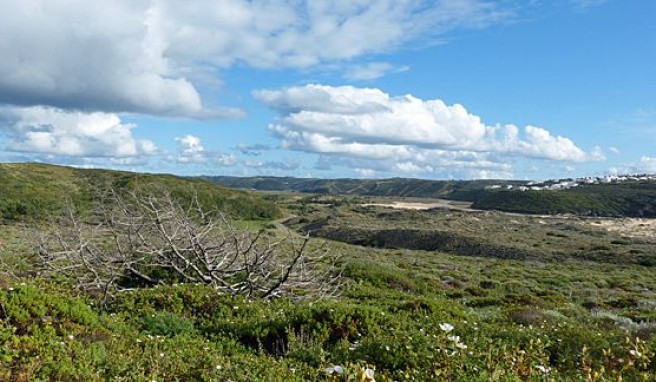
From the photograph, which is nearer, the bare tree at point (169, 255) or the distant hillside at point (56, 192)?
the bare tree at point (169, 255)

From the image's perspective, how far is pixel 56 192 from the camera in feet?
255

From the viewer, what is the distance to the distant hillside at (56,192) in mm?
67688

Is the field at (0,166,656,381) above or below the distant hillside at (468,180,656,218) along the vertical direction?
above

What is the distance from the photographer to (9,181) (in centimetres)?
7812

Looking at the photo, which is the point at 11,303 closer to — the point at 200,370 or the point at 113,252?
the point at 200,370

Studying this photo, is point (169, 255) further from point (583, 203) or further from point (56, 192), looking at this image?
point (583, 203)

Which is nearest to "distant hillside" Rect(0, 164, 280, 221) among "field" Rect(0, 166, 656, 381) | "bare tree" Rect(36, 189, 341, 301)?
"bare tree" Rect(36, 189, 341, 301)

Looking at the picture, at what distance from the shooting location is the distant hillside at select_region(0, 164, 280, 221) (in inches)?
2665

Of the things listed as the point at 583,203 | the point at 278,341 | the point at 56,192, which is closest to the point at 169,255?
the point at 278,341

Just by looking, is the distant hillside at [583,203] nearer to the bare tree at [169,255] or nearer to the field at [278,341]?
the field at [278,341]

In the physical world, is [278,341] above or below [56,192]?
above

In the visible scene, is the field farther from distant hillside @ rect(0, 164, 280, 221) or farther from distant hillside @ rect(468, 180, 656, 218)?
distant hillside @ rect(468, 180, 656, 218)

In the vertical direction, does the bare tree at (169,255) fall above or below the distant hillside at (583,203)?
above

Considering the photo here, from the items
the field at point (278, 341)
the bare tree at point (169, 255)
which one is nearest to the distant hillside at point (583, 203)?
the field at point (278, 341)
